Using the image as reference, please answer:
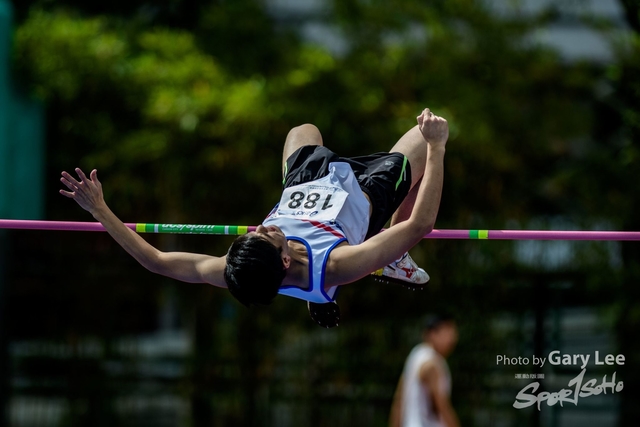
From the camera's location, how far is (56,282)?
9867mm

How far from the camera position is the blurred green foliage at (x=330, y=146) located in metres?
9.02

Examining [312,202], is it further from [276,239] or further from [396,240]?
[396,240]

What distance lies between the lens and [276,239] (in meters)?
4.63

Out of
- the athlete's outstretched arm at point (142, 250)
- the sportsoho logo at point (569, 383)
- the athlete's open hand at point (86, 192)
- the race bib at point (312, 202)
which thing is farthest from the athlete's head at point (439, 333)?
the athlete's open hand at point (86, 192)

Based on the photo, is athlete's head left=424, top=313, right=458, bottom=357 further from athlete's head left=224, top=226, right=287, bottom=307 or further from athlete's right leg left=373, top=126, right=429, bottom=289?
athlete's head left=224, top=226, right=287, bottom=307

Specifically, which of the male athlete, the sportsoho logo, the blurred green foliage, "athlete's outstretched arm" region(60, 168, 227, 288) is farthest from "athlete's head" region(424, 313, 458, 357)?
"athlete's outstretched arm" region(60, 168, 227, 288)

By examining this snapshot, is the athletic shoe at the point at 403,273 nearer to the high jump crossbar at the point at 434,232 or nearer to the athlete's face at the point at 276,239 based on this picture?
the high jump crossbar at the point at 434,232

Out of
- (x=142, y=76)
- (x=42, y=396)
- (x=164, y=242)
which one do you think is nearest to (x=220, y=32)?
(x=142, y=76)

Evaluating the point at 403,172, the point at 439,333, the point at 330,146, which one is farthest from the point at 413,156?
the point at 330,146

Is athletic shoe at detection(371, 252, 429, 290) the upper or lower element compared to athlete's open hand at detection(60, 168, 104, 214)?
lower

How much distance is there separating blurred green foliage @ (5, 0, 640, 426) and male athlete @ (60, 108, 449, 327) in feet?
11.4

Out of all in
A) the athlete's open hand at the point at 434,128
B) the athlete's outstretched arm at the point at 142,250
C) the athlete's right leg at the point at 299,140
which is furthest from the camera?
the athlete's right leg at the point at 299,140

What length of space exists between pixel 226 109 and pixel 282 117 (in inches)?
20.1

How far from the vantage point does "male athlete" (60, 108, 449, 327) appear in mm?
4570
